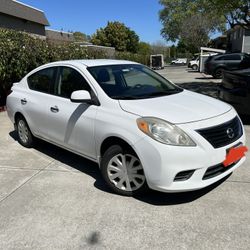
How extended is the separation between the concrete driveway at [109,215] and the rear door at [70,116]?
50 cm

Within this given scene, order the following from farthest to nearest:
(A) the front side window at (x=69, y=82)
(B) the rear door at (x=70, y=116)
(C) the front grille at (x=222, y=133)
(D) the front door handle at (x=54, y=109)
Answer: (D) the front door handle at (x=54, y=109) < (A) the front side window at (x=69, y=82) < (B) the rear door at (x=70, y=116) < (C) the front grille at (x=222, y=133)

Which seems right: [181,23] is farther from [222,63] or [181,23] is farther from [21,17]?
[222,63]

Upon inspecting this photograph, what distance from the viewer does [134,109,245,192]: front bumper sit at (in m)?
3.42

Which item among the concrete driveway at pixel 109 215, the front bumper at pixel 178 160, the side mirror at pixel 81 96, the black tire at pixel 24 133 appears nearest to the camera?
the concrete driveway at pixel 109 215

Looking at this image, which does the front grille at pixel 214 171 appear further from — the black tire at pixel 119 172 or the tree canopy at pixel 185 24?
the tree canopy at pixel 185 24

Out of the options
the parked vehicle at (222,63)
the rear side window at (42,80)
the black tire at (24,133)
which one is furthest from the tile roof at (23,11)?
the rear side window at (42,80)

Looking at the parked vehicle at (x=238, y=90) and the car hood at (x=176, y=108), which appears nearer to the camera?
the car hood at (x=176, y=108)

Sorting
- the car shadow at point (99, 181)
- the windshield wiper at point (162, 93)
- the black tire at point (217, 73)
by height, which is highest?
the windshield wiper at point (162, 93)

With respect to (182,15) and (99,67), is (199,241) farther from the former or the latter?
(182,15)

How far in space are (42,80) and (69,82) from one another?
2.72ft

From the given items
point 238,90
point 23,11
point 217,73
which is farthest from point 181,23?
point 238,90

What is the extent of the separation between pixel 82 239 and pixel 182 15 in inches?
2282

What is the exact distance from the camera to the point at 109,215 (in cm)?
359

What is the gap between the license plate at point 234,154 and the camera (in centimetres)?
367
